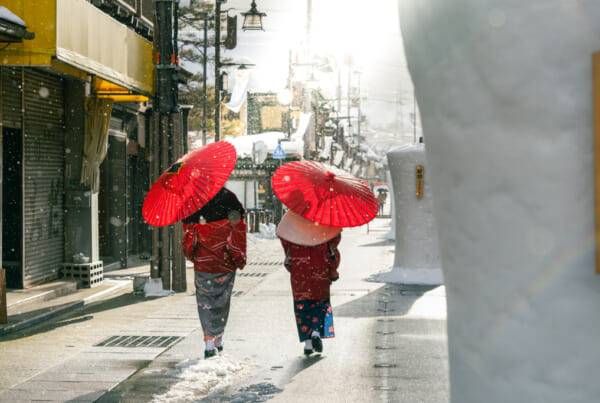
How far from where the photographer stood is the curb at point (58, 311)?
8703 millimetres

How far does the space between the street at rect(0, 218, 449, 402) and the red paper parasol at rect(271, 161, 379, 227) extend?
56.3 inches

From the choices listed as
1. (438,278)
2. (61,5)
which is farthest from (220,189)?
(438,278)

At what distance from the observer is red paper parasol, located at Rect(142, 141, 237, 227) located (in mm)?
6646

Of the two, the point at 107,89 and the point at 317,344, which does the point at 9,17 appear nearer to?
the point at 107,89

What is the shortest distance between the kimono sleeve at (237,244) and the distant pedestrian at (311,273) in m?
0.46

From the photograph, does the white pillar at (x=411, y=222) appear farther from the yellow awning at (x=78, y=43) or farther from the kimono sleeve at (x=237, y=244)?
the kimono sleeve at (x=237, y=244)

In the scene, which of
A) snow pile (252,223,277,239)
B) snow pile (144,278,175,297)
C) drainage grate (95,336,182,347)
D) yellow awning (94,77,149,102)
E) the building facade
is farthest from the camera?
snow pile (252,223,277,239)

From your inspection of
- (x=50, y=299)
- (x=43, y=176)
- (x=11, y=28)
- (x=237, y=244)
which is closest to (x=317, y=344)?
(x=237, y=244)

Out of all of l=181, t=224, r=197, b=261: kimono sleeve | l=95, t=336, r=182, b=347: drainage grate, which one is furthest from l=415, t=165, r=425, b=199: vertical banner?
l=181, t=224, r=197, b=261: kimono sleeve

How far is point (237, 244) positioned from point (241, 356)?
117 cm

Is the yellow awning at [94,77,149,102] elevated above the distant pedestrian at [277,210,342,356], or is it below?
above

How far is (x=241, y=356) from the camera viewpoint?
723cm

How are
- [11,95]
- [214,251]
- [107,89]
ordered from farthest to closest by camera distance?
[107,89], [11,95], [214,251]

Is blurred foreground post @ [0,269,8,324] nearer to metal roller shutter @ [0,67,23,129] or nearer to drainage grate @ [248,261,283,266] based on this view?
metal roller shutter @ [0,67,23,129]
